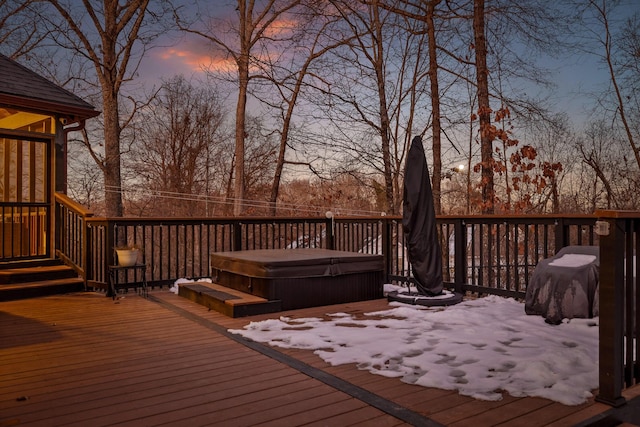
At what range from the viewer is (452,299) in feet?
15.7

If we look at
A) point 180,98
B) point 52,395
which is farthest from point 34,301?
point 180,98

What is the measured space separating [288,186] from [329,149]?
90.6 inches

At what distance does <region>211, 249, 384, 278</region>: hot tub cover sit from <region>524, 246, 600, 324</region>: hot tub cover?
1.78 meters

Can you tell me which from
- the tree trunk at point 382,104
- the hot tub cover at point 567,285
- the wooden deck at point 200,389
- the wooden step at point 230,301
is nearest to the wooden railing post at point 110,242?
the wooden step at point 230,301

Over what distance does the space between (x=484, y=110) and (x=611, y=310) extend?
703cm

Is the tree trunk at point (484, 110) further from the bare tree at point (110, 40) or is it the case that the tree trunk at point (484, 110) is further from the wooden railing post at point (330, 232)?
the bare tree at point (110, 40)

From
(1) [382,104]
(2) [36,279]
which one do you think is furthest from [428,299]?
(1) [382,104]

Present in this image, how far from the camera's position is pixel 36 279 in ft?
18.8

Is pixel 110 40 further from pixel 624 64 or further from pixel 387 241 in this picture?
pixel 624 64

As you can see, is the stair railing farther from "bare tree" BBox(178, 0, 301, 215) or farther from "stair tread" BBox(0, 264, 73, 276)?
"bare tree" BBox(178, 0, 301, 215)

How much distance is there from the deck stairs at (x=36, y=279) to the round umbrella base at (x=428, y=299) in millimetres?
3952

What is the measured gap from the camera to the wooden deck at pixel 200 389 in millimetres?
2113

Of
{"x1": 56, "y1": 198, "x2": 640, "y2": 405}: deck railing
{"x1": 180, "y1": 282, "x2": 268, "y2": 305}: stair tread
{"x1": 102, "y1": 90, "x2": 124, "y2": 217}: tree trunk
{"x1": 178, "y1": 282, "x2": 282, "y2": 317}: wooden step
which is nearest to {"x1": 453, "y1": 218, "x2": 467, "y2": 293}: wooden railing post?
{"x1": 56, "y1": 198, "x2": 640, "y2": 405}: deck railing

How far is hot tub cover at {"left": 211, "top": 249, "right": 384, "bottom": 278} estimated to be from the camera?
464 centimetres
